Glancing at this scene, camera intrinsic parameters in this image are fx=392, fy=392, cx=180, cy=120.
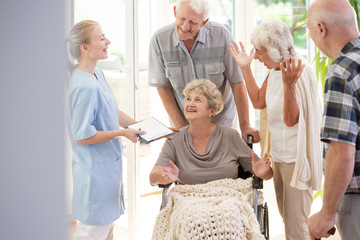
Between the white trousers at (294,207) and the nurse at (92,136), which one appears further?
the white trousers at (294,207)

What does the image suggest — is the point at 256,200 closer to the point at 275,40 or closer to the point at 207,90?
the point at 207,90

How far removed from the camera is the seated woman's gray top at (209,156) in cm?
216

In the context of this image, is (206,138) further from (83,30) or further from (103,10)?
(103,10)

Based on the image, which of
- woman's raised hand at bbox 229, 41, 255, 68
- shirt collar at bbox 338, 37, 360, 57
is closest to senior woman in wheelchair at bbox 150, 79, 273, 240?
woman's raised hand at bbox 229, 41, 255, 68

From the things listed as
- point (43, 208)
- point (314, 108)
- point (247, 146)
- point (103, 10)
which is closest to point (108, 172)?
point (247, 146)

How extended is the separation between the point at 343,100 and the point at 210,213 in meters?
0.82

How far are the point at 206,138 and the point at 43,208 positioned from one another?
2.04 m

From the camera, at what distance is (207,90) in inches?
88.9

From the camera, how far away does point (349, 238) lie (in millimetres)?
1301

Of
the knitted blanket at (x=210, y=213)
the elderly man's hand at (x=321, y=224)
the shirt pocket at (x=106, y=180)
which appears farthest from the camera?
the shirt pocket at (x=106, y=180)

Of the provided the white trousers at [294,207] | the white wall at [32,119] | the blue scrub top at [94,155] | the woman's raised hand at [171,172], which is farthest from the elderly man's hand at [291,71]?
the white wall at [32,119]

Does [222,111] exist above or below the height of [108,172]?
above

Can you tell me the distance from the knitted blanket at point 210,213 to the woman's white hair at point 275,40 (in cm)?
67

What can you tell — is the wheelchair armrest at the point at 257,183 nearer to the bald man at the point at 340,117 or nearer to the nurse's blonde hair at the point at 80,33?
the bald man at the point at 340,117
